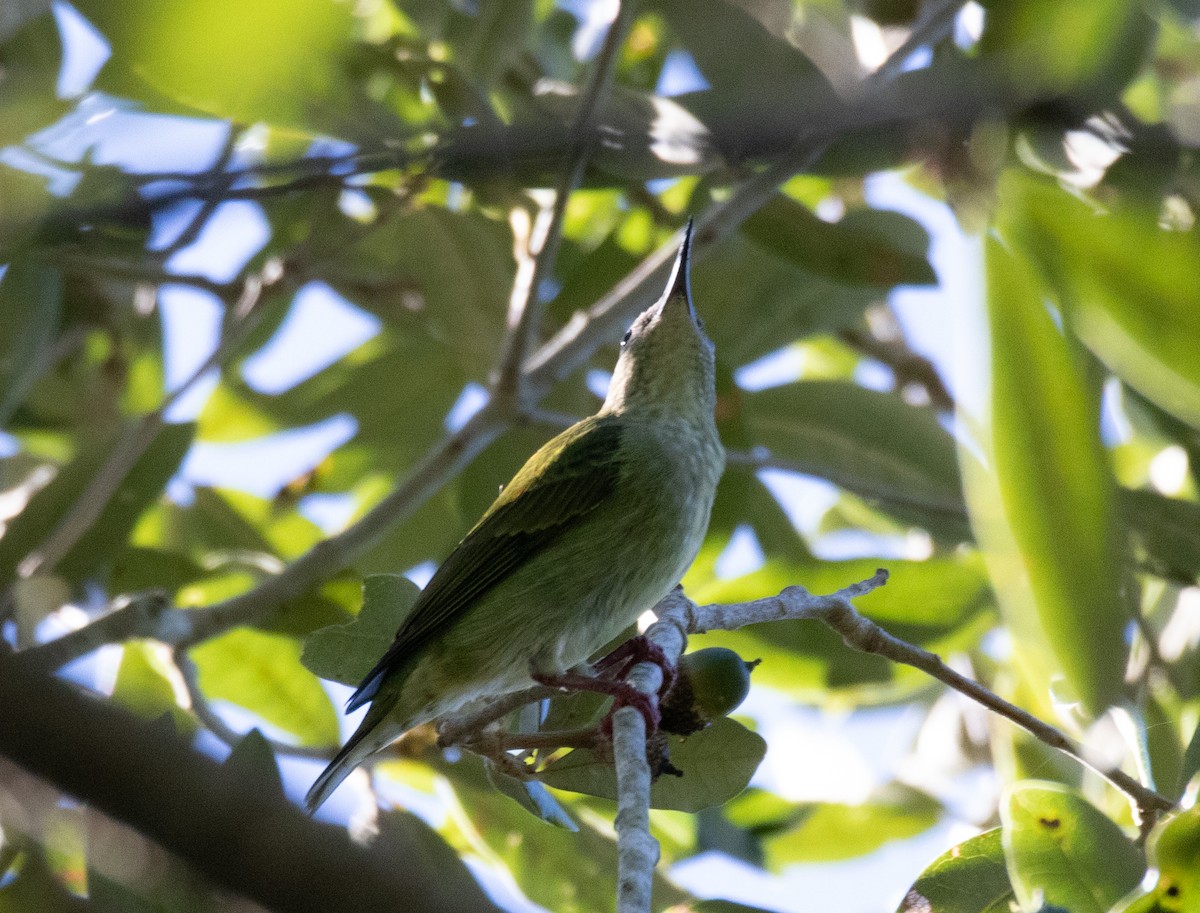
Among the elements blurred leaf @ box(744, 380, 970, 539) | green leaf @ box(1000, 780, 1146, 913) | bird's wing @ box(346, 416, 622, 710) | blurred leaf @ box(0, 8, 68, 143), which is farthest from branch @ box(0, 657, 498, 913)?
blurred leaf @ box(744, 380, 970, 539)

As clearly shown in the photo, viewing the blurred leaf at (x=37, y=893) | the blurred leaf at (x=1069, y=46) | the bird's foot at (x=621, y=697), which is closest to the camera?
the blurred leaf at (x=37, y=893)

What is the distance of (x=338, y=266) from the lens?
14.8 ft

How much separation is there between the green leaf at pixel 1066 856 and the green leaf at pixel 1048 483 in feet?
1.69

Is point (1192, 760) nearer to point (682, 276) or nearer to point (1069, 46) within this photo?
point (1069, 46)

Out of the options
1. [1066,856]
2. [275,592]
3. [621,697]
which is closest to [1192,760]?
[1066,856]

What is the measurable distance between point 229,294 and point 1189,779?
3154 millimetres

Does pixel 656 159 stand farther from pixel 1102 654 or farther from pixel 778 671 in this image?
pixel 1102 654

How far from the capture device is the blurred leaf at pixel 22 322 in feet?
11.2

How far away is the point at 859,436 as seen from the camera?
169 inches

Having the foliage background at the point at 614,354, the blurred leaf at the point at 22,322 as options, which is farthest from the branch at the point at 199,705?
the blurred leaf at the point at 22,322

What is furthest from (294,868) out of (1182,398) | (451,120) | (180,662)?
(451,120)

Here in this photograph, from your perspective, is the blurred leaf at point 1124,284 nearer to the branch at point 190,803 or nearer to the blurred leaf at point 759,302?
the branch at point 190,803

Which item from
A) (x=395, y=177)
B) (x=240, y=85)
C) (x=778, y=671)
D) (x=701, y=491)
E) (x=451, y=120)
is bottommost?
(x=778, y=671)

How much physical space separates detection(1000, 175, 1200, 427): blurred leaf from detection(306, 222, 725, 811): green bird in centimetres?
159
